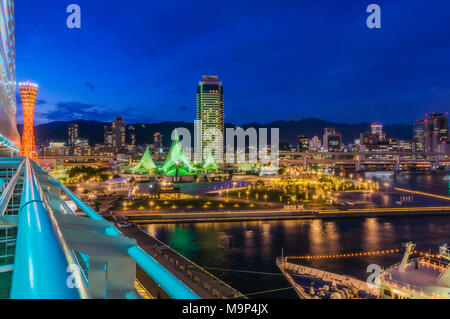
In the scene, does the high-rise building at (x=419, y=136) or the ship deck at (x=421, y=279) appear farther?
the high-rise building at (x=419, y=136)

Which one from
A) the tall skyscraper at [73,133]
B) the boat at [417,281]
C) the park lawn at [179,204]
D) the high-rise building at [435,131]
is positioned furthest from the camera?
the tall skyscraper at [73,133]

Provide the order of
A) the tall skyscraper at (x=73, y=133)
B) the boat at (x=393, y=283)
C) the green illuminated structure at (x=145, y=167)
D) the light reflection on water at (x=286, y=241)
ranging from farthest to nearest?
1. the tall skyscraper at (x=73, y=133)
2. the green illuminated structure at (x=145, y=167)
3. the light reflection on water at (x=286, y=241)
4. the boat at (x=393, y=283)

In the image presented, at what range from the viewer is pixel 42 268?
1.90 ft

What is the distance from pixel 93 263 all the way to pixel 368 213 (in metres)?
16.3

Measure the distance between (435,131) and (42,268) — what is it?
95156 mm

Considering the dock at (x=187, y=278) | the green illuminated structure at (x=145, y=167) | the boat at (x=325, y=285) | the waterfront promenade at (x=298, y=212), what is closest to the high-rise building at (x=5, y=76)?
the dock at (x=187, y=278)

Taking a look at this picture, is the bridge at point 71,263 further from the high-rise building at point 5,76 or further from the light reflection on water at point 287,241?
the light reflection on water at point 287,241

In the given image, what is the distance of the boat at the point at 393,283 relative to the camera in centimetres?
555

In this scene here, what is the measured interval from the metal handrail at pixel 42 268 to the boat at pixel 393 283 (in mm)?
5805

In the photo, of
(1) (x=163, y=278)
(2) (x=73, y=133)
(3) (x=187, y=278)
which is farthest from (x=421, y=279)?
(2) (x=73, y=133)

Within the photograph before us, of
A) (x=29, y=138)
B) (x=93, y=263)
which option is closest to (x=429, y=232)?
(x=93, y=263)

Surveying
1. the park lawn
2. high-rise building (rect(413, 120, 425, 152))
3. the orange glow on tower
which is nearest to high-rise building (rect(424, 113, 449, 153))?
high-rise building (rect(413, 120, 425, 152))

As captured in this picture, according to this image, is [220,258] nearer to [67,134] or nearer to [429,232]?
[429,232]

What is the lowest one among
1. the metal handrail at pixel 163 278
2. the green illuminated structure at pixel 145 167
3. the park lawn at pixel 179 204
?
the park lawn at pixel 179 204
